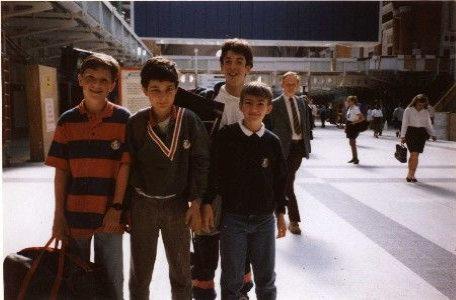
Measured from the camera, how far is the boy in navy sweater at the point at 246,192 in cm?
233

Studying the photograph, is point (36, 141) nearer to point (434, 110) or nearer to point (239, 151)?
point (239, 151)

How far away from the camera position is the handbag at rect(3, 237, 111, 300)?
196 cm

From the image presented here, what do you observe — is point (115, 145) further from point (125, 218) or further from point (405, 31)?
point (405, 31)

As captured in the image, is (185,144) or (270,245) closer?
(185,144)

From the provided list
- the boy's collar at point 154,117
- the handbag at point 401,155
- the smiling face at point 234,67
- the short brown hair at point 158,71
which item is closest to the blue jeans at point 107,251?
the boy's collar at point 154,117

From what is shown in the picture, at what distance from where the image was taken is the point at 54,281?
1958 mm

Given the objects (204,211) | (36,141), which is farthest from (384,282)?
(36,141)

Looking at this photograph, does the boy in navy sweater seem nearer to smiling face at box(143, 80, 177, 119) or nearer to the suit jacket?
smiling face at box(143, 80, 177, 119)

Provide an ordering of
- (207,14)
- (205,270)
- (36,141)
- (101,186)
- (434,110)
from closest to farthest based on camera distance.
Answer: (101,186) → (205,270) → (36,141) → (434,110) → (207,14)

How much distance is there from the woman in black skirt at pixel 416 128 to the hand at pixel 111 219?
6.69 metres

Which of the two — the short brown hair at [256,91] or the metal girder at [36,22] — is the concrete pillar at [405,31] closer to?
the metal girder at [36,22]

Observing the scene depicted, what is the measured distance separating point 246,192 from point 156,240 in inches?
20.0

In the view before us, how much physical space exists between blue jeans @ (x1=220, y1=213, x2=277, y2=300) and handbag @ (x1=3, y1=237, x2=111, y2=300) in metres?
0.62

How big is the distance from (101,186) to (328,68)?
27.9 metres
